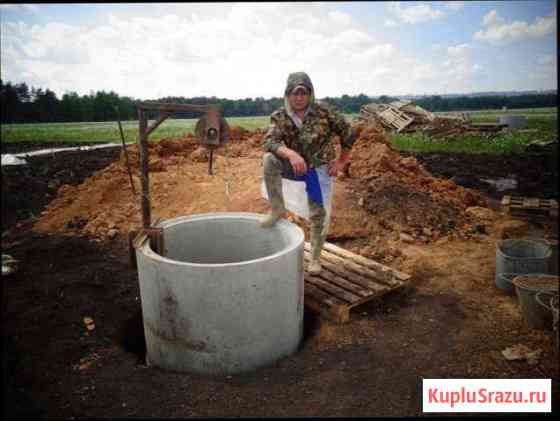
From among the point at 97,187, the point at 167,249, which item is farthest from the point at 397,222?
the point at 97,187

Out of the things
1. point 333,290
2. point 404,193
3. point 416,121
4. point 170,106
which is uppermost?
point 416,121

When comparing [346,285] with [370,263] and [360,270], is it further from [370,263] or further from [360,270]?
[370,263]

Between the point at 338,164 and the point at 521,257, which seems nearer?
the point at 338,164

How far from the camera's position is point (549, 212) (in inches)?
260

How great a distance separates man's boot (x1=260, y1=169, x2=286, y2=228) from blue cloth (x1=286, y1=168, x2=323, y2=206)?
0.80 ft

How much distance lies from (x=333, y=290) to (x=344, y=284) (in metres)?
0.18

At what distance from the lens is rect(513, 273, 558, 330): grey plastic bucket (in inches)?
135

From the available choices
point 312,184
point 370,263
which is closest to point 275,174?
point 312,184

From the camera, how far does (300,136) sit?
3.77 meters

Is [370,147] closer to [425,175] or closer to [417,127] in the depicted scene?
[425,175]

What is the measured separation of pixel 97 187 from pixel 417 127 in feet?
48.1

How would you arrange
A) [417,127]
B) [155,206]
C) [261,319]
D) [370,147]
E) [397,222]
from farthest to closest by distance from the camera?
[417,127] → [370,147] → [155,206] → [397,222] → [261,319]

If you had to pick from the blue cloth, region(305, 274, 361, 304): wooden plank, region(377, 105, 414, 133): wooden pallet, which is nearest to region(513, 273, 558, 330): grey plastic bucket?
region(305, 274, 361, 304): wooden plank

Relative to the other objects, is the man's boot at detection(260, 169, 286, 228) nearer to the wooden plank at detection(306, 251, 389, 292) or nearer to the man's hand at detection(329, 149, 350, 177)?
the man's hand at detection(329, 149, 350, 177)
